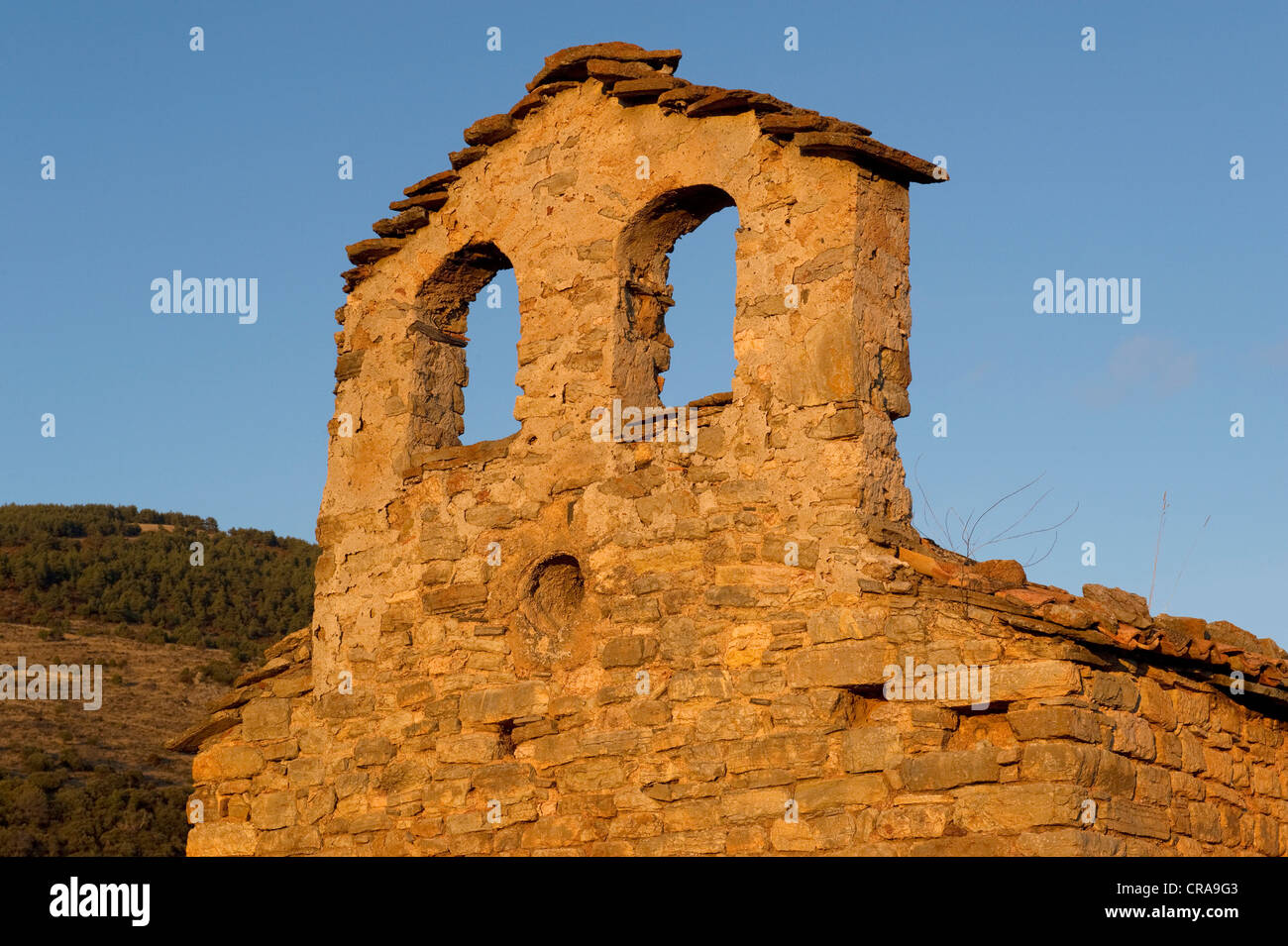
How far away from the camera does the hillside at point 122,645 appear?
16.7m

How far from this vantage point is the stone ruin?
754 centimetres

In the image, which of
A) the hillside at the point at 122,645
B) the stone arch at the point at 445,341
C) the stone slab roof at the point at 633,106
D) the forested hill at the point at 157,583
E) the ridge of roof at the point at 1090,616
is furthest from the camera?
the forested hill at the point at 157,583

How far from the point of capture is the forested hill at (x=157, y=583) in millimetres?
23172

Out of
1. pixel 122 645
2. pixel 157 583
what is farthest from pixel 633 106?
pixel 157 583

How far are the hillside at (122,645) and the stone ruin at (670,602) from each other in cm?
746

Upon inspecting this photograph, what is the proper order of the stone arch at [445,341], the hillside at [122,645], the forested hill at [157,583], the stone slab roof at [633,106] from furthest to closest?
1. the forested hill at [157,583]
2. the hillside at [122,645]
3. the stone arch at [445,341]
4. the stone slab roof at [633,106]

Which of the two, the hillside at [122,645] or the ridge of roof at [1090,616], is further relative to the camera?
the hillside at [122,645]

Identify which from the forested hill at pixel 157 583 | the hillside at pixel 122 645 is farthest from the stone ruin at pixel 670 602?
the forested hill at pixel 157 583

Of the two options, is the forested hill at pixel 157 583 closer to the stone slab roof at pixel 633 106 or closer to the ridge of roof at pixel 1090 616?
the stone slab roof at pixel 633 106

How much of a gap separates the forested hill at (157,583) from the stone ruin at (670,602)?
12415 mm

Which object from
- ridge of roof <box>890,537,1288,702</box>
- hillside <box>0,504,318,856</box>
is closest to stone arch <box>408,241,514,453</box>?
ridge of roof <box>890,537,1288,702</box>

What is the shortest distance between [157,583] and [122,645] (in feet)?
8.69

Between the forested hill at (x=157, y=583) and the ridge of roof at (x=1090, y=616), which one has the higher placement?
the forested hill at (x=157, y=583)

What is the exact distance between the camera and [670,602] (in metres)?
8.48
